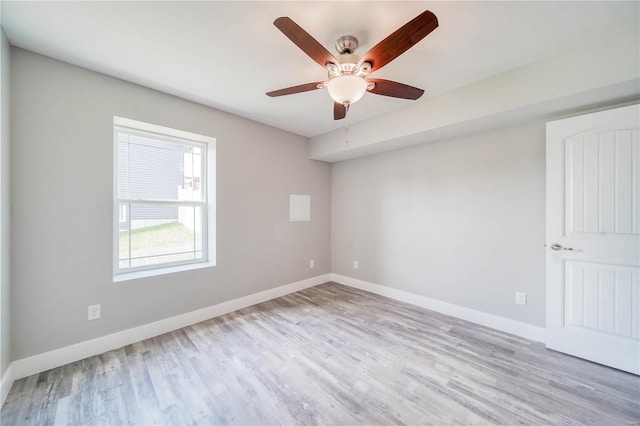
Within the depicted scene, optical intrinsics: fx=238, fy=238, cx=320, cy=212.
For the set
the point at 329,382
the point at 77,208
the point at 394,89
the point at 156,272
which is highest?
the point at 394,89

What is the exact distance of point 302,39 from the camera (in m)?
1.38

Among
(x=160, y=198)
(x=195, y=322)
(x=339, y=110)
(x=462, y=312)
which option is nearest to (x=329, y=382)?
(x=195, y=322)

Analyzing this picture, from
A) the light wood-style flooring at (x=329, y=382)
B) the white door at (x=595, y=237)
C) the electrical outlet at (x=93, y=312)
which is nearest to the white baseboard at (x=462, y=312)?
→ the light wood-style flooring at (x=329, y=382)

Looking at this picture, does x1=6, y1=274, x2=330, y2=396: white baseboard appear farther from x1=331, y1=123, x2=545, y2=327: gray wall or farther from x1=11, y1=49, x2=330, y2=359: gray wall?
x1=331, y1=123, x2=545, y2=327: gray wall

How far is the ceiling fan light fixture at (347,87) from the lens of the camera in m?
1.61

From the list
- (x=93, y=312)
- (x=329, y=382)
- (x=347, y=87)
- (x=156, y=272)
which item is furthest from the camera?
(x=156, y=272)

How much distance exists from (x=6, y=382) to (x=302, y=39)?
306 cm

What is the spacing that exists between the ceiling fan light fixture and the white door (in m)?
1.96

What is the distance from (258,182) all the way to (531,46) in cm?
308

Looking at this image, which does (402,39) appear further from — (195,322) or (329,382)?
(195,322)

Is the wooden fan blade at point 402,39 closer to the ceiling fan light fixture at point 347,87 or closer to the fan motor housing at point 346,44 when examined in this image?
the ceiling fan light fixture at point 347,87

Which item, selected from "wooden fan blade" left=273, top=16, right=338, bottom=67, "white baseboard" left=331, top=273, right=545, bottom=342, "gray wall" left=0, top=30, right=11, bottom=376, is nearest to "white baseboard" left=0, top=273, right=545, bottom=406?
"white baseboard" left=331, top=273, right=545, bottom=342

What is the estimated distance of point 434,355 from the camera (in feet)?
7.06

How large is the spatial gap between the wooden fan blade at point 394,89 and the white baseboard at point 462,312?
2.52 metres
